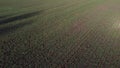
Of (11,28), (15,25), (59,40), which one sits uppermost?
(59,40)

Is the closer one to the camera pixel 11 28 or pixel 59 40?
pixel 59 40

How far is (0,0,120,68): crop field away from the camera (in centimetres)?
1027

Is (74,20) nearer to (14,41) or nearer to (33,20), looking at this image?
(33,20)

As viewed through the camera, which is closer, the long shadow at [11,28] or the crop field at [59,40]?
the crop field at [59,40]

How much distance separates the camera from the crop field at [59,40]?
33.7ft

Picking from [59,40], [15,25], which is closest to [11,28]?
[15,25]

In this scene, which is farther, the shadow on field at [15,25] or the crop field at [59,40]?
the shadow on field at [15,25]

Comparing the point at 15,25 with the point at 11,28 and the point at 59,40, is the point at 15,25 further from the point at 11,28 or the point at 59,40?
the point at 59,40

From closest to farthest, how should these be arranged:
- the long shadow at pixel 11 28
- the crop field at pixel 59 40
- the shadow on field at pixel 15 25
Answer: the crop field at pixel 59 40
the long shadow at pixel 11 28
the shadow on field at pixel 15 25

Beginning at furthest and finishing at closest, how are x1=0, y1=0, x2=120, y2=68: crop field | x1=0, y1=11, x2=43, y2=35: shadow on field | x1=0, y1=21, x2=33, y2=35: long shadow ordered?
1. x1=0, y1=11, x2=43, y2=35: shadow on field
2. x1=0, y1=21, x2=33, y2=35: long shadow
3. x1=0, y1=0, x2=120, y2=68: crop field

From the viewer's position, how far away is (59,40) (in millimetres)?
13242

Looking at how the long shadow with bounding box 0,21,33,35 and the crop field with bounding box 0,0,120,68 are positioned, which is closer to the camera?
the crop field with bounding box 0,0,120,68

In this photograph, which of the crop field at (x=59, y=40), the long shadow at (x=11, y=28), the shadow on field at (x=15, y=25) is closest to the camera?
the crop field at (x=59, y=40)

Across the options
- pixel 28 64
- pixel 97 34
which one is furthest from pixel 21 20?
pixel 28 64
